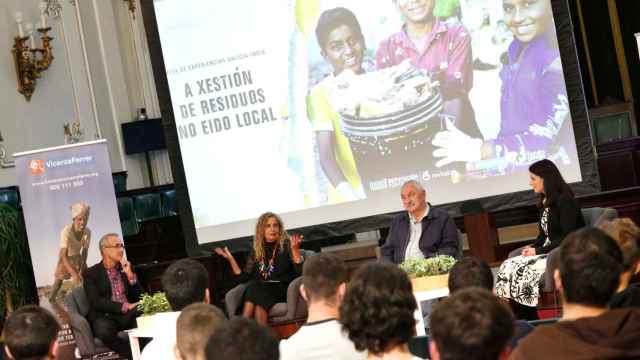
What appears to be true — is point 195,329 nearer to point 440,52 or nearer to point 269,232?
point 269,232

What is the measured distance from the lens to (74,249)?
25.9ft

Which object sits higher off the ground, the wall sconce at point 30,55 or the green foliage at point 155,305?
the wall sconce at point 30,55

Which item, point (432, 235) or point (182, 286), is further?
point (432, 235)

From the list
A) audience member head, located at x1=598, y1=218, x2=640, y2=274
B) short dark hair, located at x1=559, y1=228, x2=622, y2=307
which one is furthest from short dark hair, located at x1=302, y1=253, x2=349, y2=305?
audience member head, located at x1=598, y1=218, x2=640, y2=274

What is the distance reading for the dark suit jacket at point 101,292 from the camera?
272 inches

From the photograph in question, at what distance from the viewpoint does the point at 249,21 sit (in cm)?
768

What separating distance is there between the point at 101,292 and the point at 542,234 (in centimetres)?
295

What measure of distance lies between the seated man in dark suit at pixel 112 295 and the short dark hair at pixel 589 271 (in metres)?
4.82

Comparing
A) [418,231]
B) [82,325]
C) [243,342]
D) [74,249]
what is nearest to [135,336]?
[82,325]

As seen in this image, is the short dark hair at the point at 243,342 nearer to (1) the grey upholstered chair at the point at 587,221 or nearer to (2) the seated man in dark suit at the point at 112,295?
(1) the grey upholstered chair at the point at 587,221

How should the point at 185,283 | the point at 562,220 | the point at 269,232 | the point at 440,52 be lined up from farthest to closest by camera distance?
the point at 440,52, the point at 269,232, the point at 562,220, the point at 185,283

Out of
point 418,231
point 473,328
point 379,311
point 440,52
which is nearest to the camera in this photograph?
point 473,328

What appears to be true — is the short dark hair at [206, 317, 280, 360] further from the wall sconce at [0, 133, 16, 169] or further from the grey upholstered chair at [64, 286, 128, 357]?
the wall sconce at [0, 133, 16, 169]

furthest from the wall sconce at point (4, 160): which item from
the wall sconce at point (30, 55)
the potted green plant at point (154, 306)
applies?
the potted green plant at point (154, 306)
